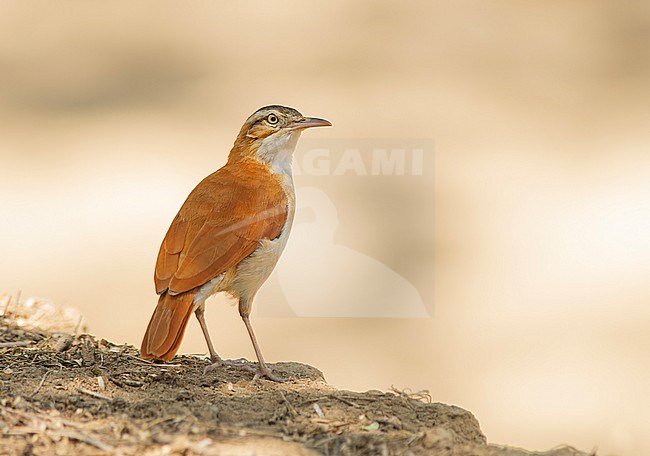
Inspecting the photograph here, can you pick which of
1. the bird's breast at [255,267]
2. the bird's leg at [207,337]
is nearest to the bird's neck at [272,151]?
the bird's breast at [255,267]

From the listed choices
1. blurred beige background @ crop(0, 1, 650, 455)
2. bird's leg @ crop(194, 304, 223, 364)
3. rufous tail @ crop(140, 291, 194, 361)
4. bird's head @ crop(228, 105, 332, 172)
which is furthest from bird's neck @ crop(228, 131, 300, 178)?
rufous tail @ crop(140, 291, 194, 361)

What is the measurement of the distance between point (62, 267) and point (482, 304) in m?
4.30

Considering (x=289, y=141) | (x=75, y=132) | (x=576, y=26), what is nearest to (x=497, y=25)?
(x=576, y=26)

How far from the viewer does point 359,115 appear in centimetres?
1356

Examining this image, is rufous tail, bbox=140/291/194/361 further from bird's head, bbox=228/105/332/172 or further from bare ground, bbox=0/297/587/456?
bird's head, bbox=228/105/332/172

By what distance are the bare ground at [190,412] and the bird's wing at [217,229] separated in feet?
1.87

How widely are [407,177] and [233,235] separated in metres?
6.62

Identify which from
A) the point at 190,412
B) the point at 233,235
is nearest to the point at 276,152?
the point at 233,235

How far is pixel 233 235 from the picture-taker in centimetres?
560

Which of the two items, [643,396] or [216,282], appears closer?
[216,282]

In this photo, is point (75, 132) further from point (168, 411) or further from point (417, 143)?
point (168, 411)

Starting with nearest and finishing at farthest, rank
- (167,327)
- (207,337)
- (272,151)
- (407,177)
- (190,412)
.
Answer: (190,412), (167,327), (207,337), (272,151), (407,177)

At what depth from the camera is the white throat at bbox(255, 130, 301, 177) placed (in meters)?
6.27

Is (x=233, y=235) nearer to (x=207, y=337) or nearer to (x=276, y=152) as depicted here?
(x=207, y=337)
